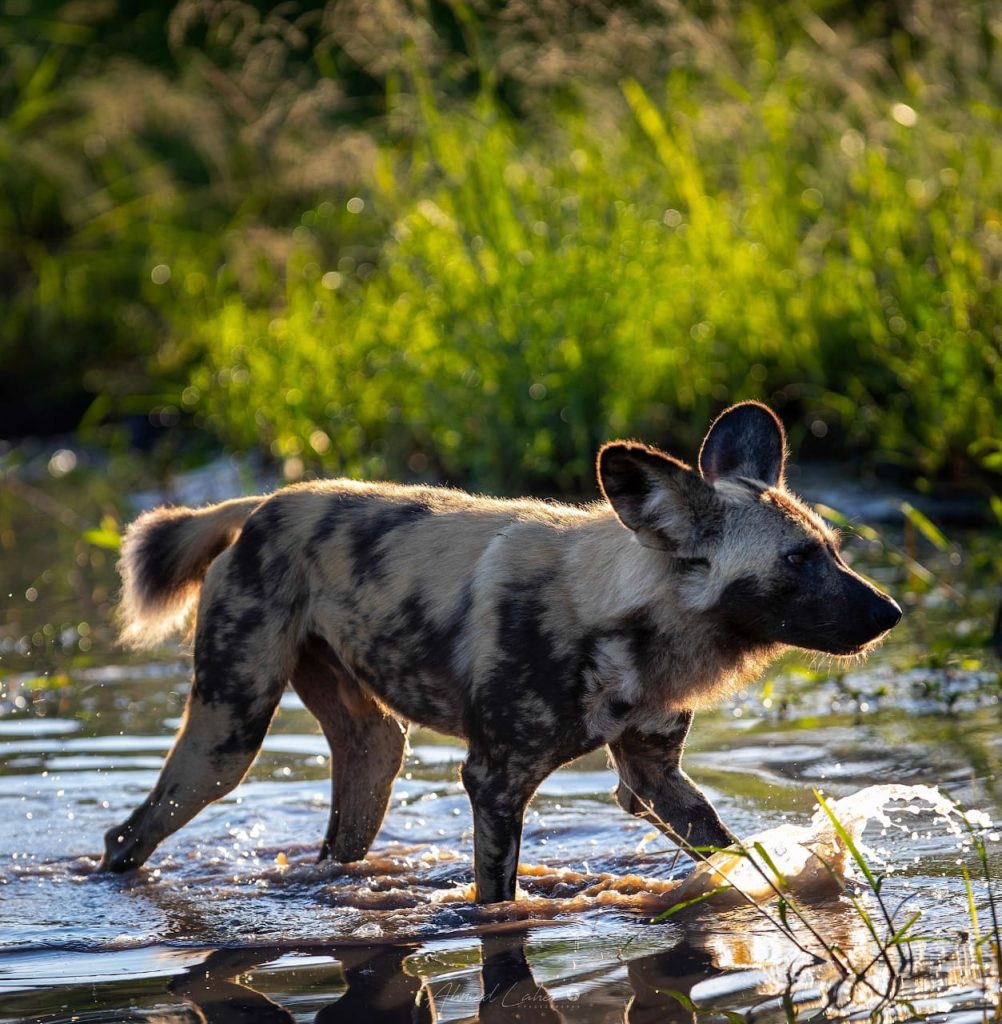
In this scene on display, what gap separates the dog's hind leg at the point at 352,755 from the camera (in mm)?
4457

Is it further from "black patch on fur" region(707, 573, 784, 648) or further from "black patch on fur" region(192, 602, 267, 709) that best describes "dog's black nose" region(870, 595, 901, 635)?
"black patch on fur" region(192, 602, 267, 709)

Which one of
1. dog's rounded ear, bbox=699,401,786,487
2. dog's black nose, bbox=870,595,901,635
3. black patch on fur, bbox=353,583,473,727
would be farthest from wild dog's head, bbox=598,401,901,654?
black patch on fur, bbox=353,583,473,727

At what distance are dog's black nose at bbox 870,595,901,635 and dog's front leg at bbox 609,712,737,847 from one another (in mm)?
496

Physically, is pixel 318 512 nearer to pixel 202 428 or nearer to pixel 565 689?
pixel 565 689

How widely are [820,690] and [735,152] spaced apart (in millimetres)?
3606

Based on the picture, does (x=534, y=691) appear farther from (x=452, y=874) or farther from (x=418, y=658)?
(x=452, y=874)

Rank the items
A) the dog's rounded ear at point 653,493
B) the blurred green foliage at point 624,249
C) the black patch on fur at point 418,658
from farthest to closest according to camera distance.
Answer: the blurred green foliage at point 624,249 < the black patch on fur at point 418,658 < the dog's rounded ear at point 653,493

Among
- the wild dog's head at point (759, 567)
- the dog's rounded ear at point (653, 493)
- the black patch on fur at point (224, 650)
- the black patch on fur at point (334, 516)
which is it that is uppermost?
the dog's rounded ear at point (653, 493)

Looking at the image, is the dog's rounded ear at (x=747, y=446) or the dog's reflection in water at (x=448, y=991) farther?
the dog's rounded ear at (x=747, y=446)

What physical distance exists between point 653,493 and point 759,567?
0.29m

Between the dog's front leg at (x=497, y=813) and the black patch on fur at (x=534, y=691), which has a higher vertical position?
the black patch on fur at (x=534, y=691)

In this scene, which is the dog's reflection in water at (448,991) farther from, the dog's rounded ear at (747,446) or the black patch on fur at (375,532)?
the dog's rounded ear at (747,446)

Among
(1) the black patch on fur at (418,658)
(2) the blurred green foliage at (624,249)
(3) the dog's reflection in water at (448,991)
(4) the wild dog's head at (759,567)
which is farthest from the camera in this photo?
(2) the blurred green foliage at (624,249)

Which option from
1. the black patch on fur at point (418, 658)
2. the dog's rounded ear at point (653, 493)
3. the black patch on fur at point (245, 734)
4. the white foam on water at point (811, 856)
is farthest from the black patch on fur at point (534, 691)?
the black patch on fur at point (245, 734)
